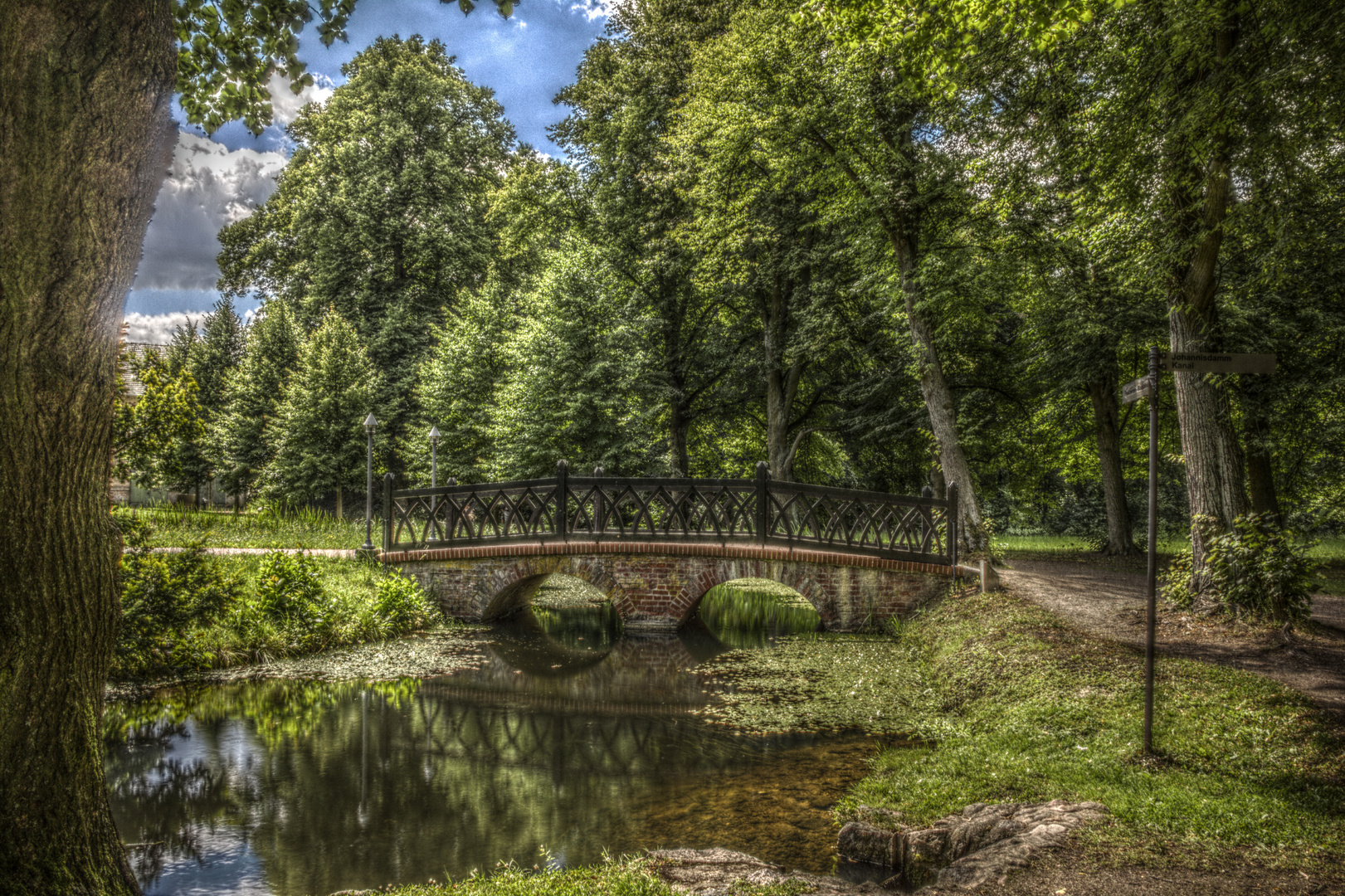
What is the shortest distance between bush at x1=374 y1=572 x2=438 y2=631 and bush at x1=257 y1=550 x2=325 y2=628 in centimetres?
111

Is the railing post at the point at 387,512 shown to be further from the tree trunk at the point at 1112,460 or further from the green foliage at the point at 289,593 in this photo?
the tree trunk at the point at 1112,460

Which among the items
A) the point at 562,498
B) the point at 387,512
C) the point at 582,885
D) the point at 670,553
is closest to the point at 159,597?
the point at 387,512

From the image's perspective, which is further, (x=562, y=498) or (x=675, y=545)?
(x=562, y=498)

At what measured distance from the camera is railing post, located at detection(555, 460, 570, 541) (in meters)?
13.1

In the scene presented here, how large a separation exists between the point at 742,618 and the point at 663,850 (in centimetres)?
1084

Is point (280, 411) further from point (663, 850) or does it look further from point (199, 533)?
point (663, 850)

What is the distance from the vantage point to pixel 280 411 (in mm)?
24047

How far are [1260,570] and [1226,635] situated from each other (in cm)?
76

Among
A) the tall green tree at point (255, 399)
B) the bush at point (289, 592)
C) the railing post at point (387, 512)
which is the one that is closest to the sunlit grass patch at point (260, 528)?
the railing post at point (387, 512)

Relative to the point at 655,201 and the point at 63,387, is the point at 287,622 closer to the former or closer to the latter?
the point at 63,387

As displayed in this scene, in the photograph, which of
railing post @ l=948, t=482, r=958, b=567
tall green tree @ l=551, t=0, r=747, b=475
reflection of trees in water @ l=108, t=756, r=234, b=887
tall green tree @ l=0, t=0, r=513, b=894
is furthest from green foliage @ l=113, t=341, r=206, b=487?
tall green tree @ l=551, t=0, r=747, b=475

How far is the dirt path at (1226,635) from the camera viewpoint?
639 cm

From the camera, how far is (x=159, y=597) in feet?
26.9

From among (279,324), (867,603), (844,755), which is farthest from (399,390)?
(844,755)
